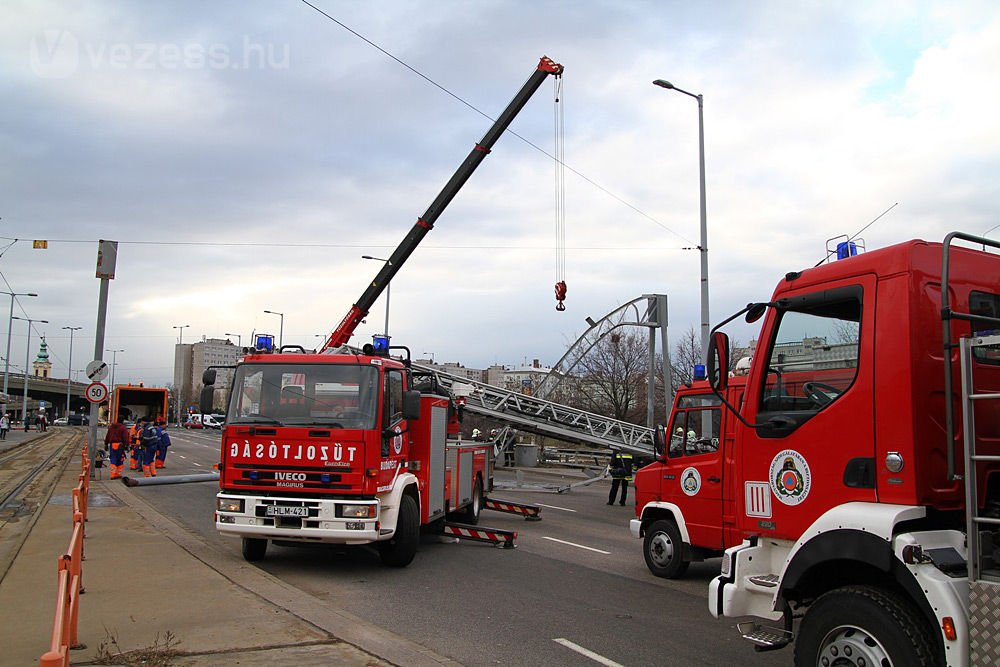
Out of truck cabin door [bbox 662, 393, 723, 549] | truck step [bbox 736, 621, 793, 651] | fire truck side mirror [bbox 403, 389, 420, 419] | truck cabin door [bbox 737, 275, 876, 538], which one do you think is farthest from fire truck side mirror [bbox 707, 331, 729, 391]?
fire truck side mirror [bbox 403, 389, 420, 419]

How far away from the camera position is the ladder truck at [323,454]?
9.15 meters

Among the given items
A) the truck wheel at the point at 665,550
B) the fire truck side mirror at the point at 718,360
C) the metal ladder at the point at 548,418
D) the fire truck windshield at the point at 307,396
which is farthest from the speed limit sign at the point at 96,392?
the fire truck side mirror at the point at 718,360

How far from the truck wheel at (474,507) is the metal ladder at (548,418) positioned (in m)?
9.41

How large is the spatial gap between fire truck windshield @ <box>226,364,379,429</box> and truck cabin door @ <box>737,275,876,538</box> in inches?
202

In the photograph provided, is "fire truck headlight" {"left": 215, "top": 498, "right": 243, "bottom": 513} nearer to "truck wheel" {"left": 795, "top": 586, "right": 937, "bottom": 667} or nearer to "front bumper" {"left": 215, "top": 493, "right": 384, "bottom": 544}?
"front bumper" {"left": 215, "top": 493, "right": 384, "bottom": 544}

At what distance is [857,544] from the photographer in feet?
14.6

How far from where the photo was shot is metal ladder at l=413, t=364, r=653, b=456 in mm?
24375

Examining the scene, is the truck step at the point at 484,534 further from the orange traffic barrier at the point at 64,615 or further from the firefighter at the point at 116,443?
the firefighter at the point at 116,443

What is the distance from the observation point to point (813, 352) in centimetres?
530

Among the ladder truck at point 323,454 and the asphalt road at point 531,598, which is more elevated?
the ladder truck at point 323,454

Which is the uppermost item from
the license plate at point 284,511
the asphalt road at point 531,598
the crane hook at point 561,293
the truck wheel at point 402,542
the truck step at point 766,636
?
the crane hook at point 561,293

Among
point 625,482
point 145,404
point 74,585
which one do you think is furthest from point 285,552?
point 145,404

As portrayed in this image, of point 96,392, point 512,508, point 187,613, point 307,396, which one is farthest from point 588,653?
point 96,392

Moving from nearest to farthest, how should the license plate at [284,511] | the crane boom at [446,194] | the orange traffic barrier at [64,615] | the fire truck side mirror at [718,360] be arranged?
the orange traffic barrier at [64,615], the fire truck side mirror at [718,360], the license plate at [284,511], the crane boom at [446,194]
